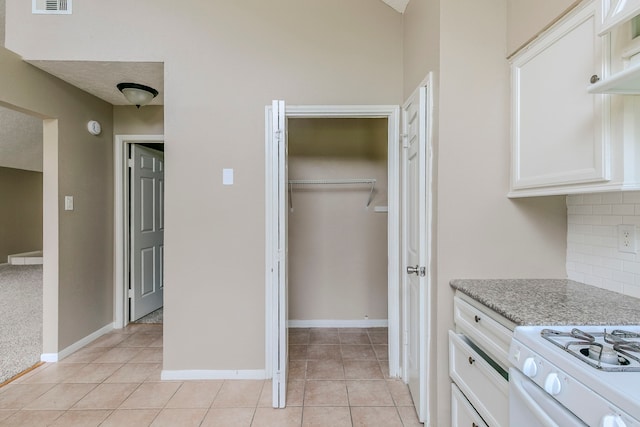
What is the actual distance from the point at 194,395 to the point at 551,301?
7.20 ft

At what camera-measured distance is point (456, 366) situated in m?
1.54

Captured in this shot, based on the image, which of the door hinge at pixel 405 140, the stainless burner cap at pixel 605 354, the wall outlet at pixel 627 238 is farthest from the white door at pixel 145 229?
the wall outlet at pixel 627 238

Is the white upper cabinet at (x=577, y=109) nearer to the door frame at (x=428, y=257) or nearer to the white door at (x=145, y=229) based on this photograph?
the door frame at (x=428, y=257)

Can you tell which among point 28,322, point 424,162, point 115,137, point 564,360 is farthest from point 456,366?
point 28,322

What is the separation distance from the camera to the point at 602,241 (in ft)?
4.87

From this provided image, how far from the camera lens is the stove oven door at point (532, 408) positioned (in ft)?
2.69

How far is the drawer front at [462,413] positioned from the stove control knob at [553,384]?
53cm

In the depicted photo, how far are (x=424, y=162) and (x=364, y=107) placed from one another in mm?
799

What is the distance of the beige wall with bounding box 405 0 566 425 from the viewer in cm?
163

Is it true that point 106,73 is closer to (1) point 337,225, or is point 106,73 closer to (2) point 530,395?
(1) point 337,225

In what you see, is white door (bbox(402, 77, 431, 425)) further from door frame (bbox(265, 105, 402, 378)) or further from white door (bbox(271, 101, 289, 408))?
white door (bbox(271, 101, 289, 408))

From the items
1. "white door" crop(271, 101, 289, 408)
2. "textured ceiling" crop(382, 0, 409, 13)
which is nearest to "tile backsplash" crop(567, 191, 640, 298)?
"white door" crop(271, 101, 289, 408)

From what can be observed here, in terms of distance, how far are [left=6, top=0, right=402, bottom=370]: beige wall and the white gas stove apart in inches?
68.4

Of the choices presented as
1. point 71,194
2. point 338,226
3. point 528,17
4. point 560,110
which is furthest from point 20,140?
point 560,110
